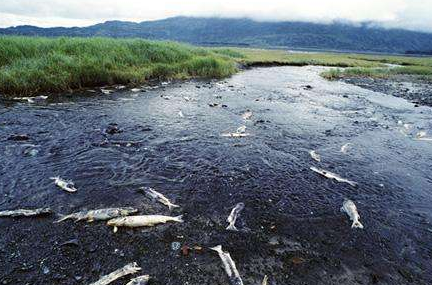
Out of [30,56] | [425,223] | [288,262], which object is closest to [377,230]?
[425,223]

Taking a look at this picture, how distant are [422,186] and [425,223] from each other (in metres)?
2.65

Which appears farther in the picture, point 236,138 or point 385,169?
point 236,138

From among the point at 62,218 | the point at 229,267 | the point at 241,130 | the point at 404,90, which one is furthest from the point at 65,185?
the point at 404,90

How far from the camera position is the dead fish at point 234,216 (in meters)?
7.86

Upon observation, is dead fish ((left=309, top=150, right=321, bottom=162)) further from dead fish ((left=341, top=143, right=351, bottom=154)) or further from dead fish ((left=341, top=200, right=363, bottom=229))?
dead fish ((left=341, top=200, right=363, bottom=229))

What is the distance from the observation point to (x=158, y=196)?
29.4 feet

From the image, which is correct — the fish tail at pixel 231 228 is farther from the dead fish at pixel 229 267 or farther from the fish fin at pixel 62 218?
the fish fin at pixel 62 218

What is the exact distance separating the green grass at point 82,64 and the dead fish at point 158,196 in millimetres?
14651

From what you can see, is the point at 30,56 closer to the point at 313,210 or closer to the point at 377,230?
the point at 313,210

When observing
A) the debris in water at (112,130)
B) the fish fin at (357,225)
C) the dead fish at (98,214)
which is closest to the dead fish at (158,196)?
the dead fish at (98,214)

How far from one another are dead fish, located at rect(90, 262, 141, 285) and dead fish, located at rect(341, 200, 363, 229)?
5.57m

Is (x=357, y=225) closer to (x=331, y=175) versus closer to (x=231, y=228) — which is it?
(x=331, y=175)

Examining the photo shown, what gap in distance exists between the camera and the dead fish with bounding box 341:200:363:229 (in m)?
8.22

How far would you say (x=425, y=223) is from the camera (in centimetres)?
855
